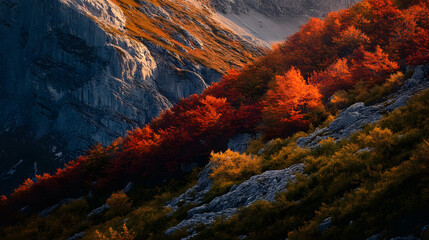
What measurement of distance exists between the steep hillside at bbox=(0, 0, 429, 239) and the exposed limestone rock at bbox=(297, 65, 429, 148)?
0.09 meters

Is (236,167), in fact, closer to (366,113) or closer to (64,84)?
(366,113)

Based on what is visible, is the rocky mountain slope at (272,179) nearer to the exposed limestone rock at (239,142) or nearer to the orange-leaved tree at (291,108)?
the orange-leaved tree at (291,108)

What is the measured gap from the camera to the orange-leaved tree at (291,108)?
1925 cm

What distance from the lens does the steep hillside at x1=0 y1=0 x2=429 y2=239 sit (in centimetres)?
766

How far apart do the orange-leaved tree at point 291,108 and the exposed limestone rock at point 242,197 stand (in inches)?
300

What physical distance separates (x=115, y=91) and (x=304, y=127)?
7156 centimetres

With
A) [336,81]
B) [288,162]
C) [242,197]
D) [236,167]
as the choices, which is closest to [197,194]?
[236,167]

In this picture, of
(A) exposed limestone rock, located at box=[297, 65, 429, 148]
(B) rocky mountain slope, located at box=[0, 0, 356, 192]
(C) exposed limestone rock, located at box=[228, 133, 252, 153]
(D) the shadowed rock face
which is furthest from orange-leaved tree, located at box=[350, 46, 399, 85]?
(B) rocky mountain slope, located at box=[0, 0, 356, 192]

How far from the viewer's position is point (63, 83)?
77.9 metres

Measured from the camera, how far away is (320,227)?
24.1ft

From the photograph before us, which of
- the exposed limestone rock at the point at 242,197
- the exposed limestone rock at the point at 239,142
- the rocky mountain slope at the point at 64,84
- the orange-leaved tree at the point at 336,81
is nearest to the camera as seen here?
the exposed limestone rock at the point at 242,197

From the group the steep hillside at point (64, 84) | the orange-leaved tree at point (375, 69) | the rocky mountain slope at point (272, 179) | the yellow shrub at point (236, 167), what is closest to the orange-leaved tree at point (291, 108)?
the rocky mountain slope at point (272, 179)

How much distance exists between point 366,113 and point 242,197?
31.4 feet

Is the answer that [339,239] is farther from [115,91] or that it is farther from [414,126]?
[115,91]
